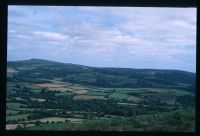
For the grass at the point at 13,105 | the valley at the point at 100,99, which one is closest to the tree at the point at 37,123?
the valley at the point at 100,99

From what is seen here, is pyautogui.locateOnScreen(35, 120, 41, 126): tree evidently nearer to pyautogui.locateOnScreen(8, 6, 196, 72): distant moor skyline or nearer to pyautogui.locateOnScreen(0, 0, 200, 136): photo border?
pyautogui.locateOnScreen(0, 0, 200, 136): photo border

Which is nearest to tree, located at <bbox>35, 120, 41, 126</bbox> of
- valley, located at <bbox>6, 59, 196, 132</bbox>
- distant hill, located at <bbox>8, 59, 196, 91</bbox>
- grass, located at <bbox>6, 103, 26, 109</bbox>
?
valley, located at <bbox>6, 59, 196, 132</bbox>

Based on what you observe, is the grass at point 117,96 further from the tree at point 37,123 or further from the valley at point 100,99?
the tree at point 37,123

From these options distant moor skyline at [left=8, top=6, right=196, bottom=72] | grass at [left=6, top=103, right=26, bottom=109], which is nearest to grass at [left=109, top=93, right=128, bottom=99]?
distant moor skyline at [left=8, top=6, right=196, bottom=72]

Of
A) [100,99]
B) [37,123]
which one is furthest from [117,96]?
[37,123]

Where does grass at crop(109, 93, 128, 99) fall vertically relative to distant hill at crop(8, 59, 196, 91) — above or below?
below

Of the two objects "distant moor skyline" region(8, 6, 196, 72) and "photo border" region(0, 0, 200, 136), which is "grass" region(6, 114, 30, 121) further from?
"distant moor skyline" region(8, 6, 196, 72)

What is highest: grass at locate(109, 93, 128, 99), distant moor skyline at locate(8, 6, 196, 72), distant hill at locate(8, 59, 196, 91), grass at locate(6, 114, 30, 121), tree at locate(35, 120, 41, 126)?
distant moor skyline at locate(8, 6, 196, 72)
